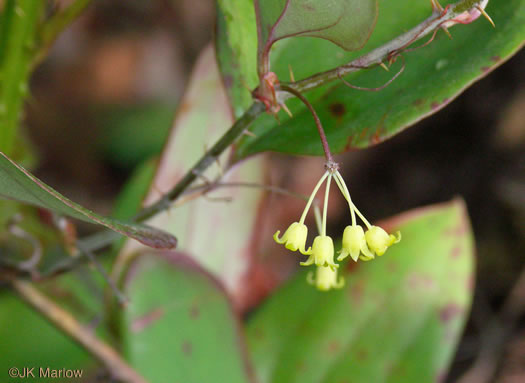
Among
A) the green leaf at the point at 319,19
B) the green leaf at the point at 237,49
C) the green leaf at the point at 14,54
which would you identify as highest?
the green leaf at the point at 14,54

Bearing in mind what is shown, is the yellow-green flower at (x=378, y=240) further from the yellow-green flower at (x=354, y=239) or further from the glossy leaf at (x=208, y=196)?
the glossy leaf at (x=208, y=196)

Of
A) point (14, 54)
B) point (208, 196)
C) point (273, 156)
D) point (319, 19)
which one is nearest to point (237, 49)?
point (319, 19)

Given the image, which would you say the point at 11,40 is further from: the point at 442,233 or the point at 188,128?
the point at 442,233

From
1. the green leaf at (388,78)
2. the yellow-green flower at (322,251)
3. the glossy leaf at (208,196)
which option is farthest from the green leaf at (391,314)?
the yellow-green flower at (322,251)

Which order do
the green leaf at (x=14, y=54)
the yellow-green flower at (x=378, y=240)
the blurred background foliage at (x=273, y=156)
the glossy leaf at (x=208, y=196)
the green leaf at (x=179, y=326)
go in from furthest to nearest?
the blurred background foliage at (x=273, y=156)
the glossy leaf at (x=208, y=196)
the green leaf at (x=179, y=326)
the green leaf at (x=14, y=54)
the yellow-green flower at (x=378, y=240)

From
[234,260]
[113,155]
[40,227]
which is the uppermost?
[113,155]

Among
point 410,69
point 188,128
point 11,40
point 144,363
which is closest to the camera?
point 410,69

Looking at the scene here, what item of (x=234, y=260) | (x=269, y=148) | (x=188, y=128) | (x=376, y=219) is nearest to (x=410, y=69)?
(x=269, y=148)
